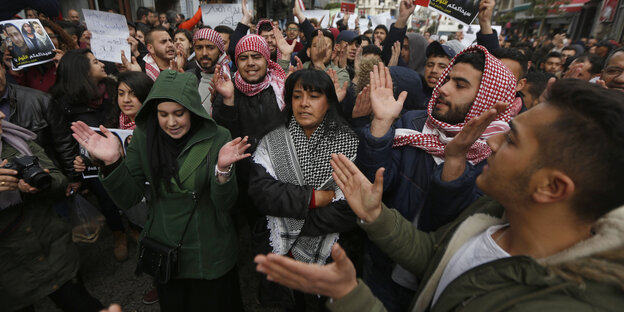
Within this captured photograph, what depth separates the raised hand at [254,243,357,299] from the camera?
38.1 inches

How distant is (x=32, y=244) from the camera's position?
1.96 meters

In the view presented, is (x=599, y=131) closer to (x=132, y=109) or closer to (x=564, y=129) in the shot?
(x=564, y=129)

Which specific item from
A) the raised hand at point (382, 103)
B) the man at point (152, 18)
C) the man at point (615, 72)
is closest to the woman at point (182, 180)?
the raised hand at point (382, 103)

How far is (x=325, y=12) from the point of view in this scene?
9383 mm

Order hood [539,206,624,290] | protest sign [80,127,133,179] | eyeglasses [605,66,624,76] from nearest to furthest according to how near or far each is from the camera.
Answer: hood [539,206,624,290] < protest sign [80,127,133,179] < eyeglasses [605,66,624,76]

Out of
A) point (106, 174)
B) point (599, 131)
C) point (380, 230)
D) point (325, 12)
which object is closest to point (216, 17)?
point (325, 12)

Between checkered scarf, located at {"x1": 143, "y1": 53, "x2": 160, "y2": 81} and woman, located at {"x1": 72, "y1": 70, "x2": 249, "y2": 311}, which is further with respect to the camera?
checkered scarf, located at {"x1": 143, "y1": 53, "x2": 160, "y2": 81}

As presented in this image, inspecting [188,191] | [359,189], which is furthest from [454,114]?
[188,191]

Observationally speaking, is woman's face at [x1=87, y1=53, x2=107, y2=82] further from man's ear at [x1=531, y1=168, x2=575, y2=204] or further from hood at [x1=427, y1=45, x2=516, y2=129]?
man's ear at [x1=531, y1=168, x2=575, y2=204]

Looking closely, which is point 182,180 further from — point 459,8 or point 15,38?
point 459,8

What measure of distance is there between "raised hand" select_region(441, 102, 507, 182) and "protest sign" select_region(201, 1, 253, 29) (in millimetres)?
5967

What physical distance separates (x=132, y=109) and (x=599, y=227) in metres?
3.10

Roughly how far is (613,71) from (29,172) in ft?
17.2

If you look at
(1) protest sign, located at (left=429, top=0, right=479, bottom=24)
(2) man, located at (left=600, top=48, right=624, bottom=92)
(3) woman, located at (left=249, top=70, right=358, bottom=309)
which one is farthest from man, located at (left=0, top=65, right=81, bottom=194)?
(2) man, located at (left=600, top=48, right=624, bottom=92)
